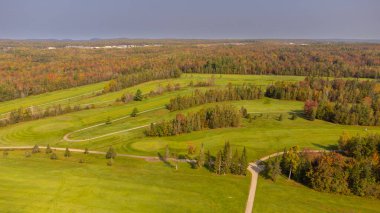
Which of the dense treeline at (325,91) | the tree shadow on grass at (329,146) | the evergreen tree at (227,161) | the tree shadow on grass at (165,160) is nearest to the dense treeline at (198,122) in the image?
the tree shadow on grass at (165,160)

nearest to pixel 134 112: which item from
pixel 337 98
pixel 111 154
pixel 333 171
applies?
pixel 111 154

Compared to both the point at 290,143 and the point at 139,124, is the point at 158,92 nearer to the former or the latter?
the point at 139,124

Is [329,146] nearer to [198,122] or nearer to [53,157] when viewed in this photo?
[198,122]

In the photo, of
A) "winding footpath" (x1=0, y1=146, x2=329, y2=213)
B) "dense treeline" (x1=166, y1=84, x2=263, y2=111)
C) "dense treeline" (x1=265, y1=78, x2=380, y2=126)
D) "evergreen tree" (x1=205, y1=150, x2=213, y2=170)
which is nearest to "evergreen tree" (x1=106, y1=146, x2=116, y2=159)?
"winding footpath" (x1=0, y1=146, x2=329, y2=213)

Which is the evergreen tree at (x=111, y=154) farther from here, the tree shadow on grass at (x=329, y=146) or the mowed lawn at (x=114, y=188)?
the tree shadow on grass at (x=329, y=146)

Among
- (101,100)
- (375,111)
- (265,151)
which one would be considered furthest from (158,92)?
(375,111)

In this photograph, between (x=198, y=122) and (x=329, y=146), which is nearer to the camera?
(x=329, y=146)
